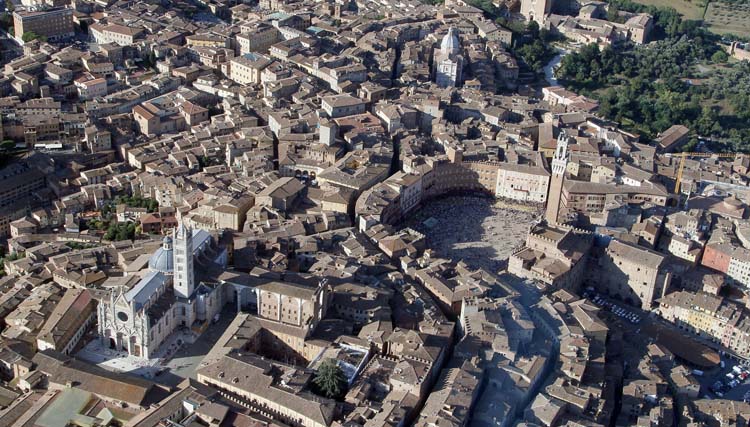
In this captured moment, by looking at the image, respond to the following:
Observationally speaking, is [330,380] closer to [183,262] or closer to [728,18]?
[183,262]

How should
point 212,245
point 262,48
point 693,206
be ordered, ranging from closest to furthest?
point 212,245
point 693,206
point 262,48

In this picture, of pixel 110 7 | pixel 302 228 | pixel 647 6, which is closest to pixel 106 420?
pixel 302 228

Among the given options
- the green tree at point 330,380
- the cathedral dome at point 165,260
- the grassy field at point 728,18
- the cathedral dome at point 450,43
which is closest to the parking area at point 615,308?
the green tree at point 330,380

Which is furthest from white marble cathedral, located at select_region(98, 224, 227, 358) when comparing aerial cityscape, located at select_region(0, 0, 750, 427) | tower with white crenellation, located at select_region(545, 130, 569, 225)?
tower with white crenellation, located at select_region(545, 130, 569, 225)

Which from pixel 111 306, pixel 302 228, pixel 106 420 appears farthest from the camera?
pixel 302 228

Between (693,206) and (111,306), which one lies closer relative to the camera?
(111,306)

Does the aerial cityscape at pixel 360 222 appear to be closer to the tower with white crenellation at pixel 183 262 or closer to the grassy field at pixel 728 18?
the tower with white crenellation at pixel 183 262

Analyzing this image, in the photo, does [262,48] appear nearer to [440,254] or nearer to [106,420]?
[440,254]
